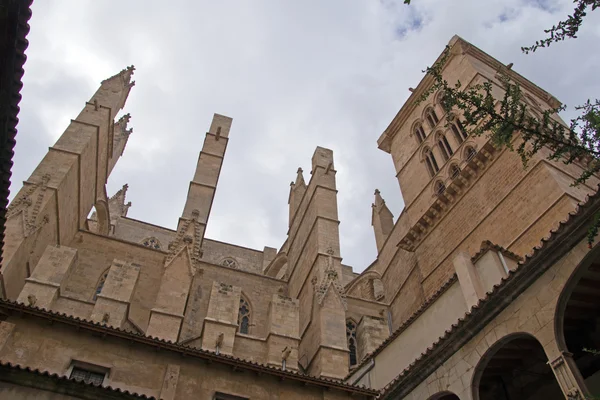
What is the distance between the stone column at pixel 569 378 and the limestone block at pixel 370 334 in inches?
373

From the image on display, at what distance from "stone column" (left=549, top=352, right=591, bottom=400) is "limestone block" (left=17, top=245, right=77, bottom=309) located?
39.4 feet

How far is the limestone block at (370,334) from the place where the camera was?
52.8ft

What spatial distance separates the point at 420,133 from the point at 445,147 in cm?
280

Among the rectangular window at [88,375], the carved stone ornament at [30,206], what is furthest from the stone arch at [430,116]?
the rectangular window at [88,375]

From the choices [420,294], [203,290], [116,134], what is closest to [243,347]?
[203,290]

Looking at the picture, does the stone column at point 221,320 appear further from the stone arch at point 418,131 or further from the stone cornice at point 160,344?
the stone arch at point 418,131

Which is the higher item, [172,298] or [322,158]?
[322,158]

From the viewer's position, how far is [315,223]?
65.1 feet

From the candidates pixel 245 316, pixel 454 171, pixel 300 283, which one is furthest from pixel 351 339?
pixel 454 171

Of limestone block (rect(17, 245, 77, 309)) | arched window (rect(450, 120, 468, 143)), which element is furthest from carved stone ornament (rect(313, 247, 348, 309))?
limestone block (rect(17, 245, 77, 309))

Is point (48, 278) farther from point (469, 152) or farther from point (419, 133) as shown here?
point (419, 133)

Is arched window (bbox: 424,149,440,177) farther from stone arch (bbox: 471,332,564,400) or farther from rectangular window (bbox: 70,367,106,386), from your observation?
→ rectangular window (bbox: 70,367,106,386)

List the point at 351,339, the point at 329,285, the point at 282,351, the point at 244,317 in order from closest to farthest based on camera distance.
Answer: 1. the point at 282,351
2. the point at 329,285
3. the point at 351,339
4. the point at 244,317

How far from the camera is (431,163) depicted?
800 inches
